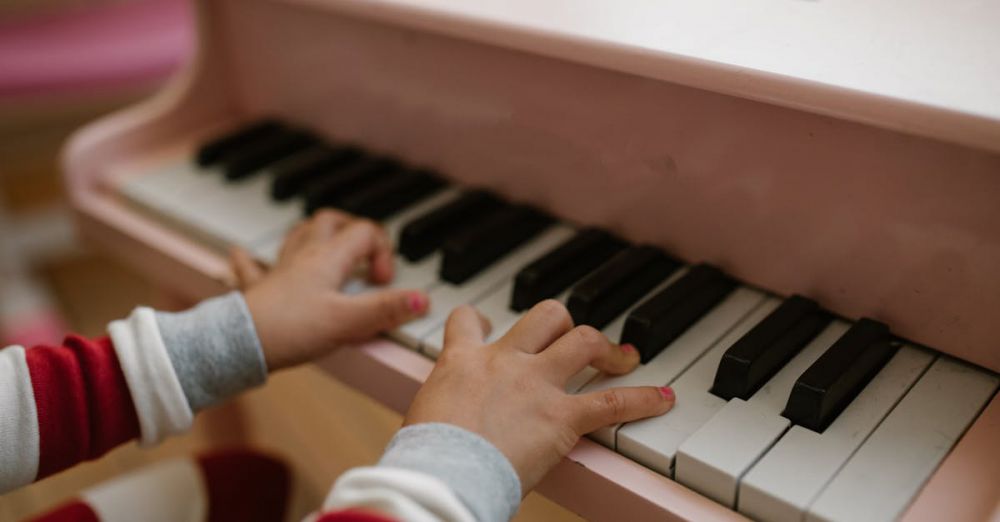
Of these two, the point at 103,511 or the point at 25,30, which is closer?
the point at 103,511

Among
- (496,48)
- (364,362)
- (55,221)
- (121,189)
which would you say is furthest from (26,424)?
(55,221)

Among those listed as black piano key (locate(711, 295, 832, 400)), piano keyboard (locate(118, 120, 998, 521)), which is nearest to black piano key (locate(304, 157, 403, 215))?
piano keyboard (locate(118, 120, 998, 521))

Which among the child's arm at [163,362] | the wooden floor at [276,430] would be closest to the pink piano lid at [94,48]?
the wooden floor at [276,430]

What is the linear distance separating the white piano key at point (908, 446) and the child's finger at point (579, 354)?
0.69ft

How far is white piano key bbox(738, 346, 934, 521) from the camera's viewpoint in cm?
71

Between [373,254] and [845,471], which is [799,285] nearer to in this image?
[845,471]

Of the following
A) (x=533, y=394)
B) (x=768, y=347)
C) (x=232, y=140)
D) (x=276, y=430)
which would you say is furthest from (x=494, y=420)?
(x=276, y=430)

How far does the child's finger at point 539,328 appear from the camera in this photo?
32.5 inches

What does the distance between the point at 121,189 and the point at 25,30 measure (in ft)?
4.21

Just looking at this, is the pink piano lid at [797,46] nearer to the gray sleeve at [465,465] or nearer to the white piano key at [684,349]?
the white piano key at [684,349]

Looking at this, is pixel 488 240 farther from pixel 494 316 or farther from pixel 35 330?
pixel 35 330

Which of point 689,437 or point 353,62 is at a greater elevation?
point 353,62

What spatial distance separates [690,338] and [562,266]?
166 millimetres

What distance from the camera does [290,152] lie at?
136cm
